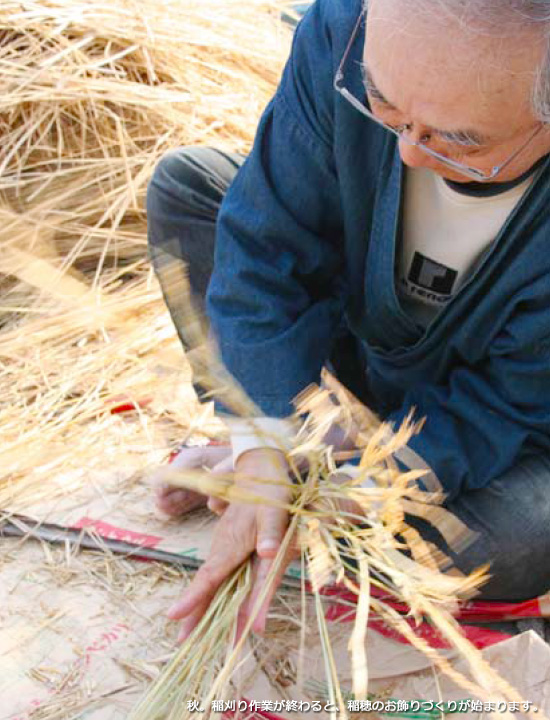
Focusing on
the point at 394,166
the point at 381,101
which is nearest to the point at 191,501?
the point at 394,166

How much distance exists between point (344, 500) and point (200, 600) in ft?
0.73

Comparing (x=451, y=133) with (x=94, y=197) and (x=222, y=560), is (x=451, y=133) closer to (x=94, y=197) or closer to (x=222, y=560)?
(x=222, y=560)

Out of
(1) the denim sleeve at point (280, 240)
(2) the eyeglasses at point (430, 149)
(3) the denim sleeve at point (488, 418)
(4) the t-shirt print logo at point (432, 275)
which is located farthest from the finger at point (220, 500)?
(2) the eyeglasses at point (430, 149)

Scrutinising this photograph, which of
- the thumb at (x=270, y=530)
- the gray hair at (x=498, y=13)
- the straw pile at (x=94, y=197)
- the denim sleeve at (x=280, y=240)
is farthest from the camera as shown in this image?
the straw pile at (x=94, y=197)

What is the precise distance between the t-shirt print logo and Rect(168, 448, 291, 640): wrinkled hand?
31 cm

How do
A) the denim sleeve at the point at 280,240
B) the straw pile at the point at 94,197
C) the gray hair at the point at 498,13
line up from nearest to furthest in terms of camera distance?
the gray hair at the point at 498,13, the denim sleeve at the point at 280,240, the straw pile at the point at 94,197

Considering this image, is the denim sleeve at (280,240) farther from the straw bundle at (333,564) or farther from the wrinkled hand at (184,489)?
the wrinkled hand at (184,489)

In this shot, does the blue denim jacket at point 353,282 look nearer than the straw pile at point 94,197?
Yes

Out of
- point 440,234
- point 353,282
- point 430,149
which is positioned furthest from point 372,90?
point 353,282

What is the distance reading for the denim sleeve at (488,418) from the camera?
117 cm

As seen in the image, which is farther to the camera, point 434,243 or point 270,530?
point 434,243

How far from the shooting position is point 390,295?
1.23m

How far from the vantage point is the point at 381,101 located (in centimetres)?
95

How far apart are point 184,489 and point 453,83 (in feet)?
2.63
